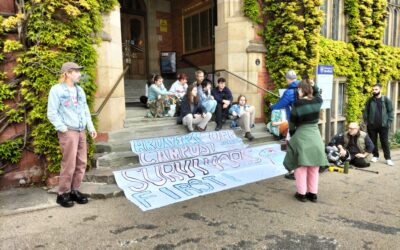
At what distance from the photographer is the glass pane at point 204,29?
10.9 metres

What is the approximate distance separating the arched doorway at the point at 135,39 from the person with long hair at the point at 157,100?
3476mm

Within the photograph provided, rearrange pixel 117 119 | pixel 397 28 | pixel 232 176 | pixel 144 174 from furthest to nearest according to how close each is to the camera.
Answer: pixel 397 28
pixel 117 119
pixel 232 176
pixel 144 174

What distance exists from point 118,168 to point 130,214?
1.45m

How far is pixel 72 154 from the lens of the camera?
13.8 ft

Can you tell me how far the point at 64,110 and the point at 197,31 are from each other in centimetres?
815

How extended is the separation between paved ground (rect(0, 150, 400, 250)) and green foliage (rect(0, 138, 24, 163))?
0.53 m

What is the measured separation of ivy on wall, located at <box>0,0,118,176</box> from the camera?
4.87 meters

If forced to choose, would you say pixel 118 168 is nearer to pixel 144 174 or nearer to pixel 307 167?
pixel 144 174

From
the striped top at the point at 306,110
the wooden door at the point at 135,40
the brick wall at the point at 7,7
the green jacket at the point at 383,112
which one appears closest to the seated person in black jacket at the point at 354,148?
the green jacket at the point at 383,112

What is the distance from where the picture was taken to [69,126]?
4.18m

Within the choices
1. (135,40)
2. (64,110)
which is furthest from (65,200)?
(135,40)

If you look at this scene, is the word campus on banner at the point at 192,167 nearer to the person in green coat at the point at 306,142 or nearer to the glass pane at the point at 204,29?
the person in green coat at the point at 306,142

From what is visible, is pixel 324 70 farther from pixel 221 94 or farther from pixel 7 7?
pixel 7 7

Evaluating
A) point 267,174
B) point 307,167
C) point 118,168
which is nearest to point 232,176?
point 267,174
